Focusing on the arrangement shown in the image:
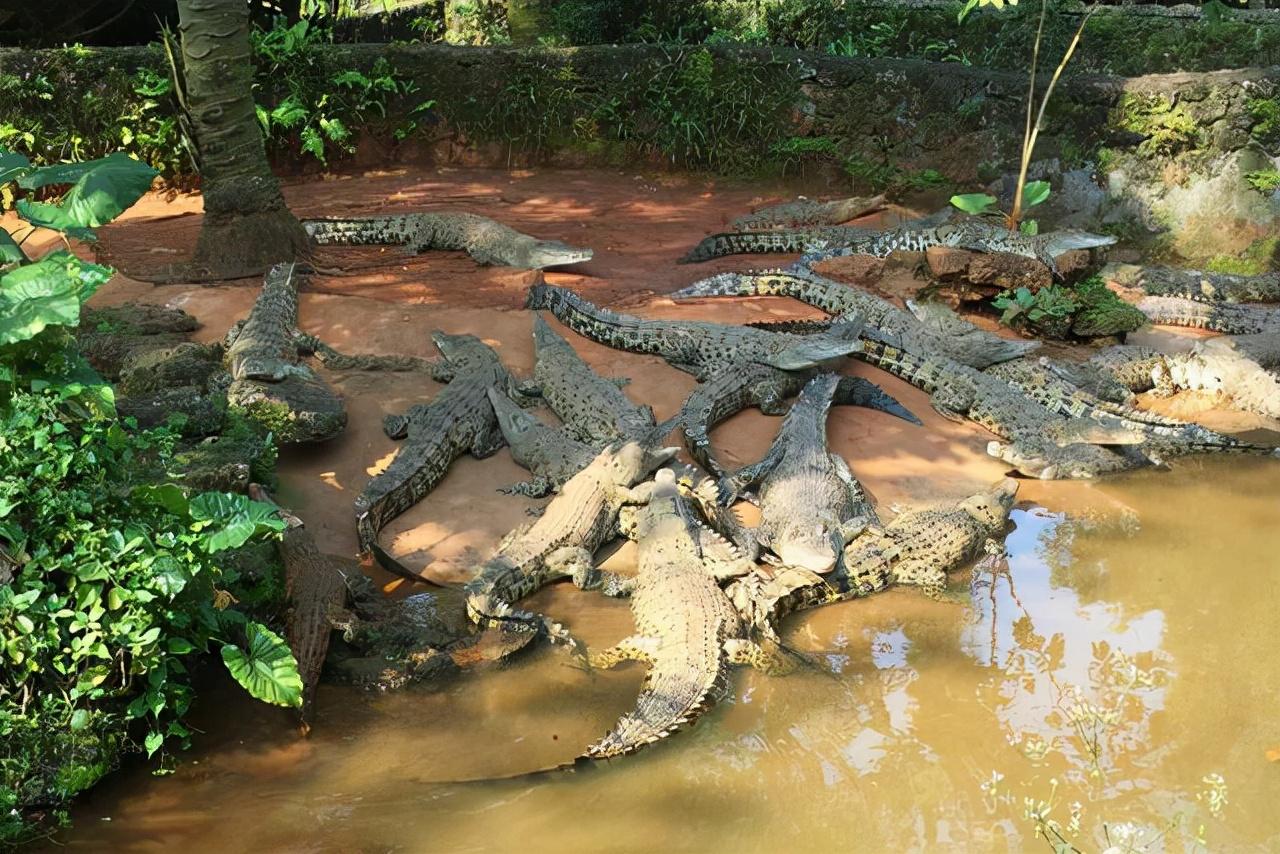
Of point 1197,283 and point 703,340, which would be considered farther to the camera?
point 1197,283

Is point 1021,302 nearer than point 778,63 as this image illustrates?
Yes

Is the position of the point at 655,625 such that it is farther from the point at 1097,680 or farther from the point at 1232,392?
the point at 1232,392

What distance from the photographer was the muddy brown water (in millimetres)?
4477

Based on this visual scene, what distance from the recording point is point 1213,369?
903cm

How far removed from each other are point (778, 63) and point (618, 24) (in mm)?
3453

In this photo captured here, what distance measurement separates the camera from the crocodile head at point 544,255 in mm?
10188

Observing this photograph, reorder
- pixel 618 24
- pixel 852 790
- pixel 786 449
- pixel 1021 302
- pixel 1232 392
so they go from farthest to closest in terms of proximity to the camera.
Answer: pixel 618 24 < pixel 1021 302 < pixel 1232 392 < pixel 786 449 < pixel 852 790

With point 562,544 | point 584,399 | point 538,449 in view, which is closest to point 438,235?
point 584,399

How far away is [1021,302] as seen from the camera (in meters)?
9.69

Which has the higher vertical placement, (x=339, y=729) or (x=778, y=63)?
(x=778, y=63)

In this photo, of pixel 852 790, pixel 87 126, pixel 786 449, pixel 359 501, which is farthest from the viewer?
pixel 87 126

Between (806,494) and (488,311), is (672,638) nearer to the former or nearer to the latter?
(806,494)

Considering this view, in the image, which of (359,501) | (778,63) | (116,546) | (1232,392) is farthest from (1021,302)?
(116,546)

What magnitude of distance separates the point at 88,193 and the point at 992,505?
5.08 meters
